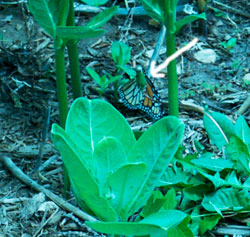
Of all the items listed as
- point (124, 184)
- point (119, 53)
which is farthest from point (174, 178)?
point (119, 53)

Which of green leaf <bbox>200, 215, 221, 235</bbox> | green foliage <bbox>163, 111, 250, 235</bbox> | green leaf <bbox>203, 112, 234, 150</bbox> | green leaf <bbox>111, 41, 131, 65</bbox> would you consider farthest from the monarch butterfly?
green leaf <bbox>200, 215, 221, 235</bbox>

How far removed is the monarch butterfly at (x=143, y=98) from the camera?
222cm

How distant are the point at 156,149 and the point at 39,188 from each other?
2.41ft

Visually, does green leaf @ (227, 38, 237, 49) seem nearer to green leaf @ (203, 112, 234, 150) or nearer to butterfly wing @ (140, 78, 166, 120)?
butterfly wing @ (140, 78, 166, 120)

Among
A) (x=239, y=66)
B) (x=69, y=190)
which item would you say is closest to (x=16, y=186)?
(x=69, y=190)

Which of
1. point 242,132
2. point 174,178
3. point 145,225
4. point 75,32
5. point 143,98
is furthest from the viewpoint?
point 143,98

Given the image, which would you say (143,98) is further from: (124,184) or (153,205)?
(124,184)

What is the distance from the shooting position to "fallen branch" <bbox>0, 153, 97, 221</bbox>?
1.71 metres

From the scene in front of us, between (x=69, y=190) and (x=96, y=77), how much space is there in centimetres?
64

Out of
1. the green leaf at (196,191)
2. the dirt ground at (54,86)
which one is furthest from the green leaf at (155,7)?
the dirt ground at (54,86)

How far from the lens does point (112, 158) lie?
119cm

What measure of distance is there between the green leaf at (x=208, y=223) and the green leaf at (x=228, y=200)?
0.03m

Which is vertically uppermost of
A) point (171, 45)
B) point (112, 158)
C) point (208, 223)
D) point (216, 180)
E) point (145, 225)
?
point (171, 45)

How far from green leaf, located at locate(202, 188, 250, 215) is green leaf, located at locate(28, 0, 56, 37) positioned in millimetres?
725
